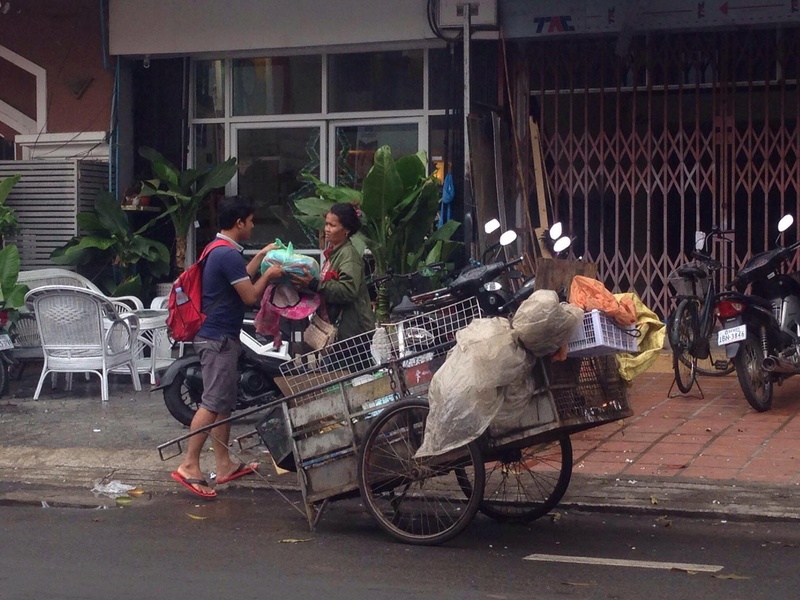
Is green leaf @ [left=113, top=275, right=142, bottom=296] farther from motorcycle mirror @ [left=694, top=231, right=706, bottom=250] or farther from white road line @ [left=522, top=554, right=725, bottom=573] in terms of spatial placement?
white road line @ [left=522, top=554, right=725, bottom=573]

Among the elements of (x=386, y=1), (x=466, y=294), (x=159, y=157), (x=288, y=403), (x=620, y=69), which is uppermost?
(x=386, y=1)

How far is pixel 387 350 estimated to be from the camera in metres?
5.76

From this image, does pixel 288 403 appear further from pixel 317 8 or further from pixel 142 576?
pixel 317 8

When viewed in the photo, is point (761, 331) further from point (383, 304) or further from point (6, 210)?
point (6, 210)

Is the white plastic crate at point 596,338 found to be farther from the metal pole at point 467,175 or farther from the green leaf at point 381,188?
the metal pole at point 467,175

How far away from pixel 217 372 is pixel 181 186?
17.2ft

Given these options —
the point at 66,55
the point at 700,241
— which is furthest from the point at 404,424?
the point at 66,55

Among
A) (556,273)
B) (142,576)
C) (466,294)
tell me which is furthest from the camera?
(556,273)

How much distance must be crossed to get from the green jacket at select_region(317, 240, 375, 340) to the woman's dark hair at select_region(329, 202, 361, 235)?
11 centimetres

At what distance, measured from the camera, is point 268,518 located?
6.34 m

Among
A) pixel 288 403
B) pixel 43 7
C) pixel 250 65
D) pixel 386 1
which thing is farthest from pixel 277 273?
pixel 43 7

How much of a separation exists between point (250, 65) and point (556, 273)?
507cm

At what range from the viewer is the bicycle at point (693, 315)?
902 cm

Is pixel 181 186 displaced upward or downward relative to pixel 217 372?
upward
